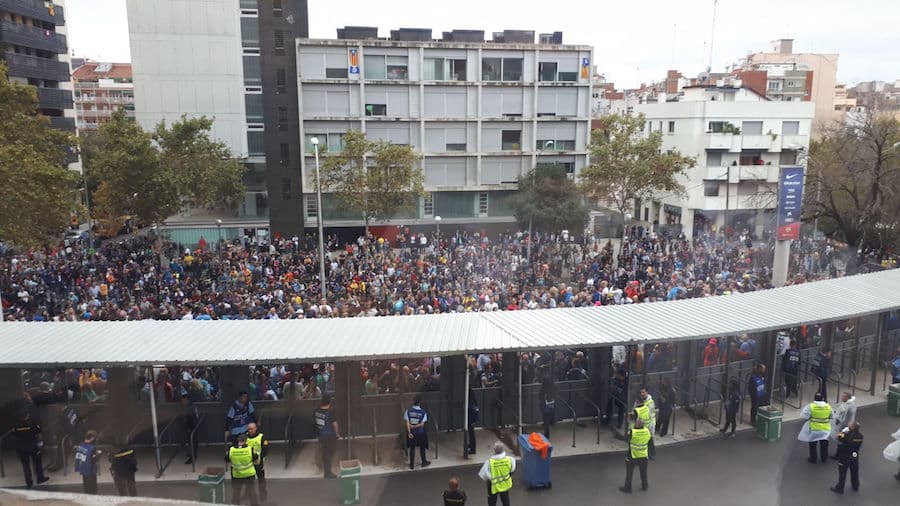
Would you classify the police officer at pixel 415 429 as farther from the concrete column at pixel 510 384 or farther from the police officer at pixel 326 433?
the concrete column at pixel 510 384

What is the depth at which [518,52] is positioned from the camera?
1577 inches

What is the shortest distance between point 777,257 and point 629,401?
1288 centimetres

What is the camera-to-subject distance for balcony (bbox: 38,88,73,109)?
4147 centimetres

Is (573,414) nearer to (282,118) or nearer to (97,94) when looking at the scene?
(282,118)

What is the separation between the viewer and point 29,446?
387 inches

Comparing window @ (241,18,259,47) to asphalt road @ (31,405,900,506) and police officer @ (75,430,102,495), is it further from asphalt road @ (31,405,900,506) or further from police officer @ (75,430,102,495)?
asphalt road @ (31,405,900,506)

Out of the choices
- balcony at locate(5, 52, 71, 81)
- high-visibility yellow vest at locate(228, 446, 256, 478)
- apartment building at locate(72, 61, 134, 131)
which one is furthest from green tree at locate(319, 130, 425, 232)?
apartment building at locate(72, 61, 134, 131)

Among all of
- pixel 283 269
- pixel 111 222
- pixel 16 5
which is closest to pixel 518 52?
pixel 283 269

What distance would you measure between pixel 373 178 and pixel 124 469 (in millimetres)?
25008

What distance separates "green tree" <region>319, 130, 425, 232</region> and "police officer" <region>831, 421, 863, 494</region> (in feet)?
86.2

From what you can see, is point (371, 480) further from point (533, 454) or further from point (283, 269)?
point (283, 269)

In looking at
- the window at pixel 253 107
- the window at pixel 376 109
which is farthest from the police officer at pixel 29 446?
the window at pixel 253 107

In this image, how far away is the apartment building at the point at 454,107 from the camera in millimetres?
38188

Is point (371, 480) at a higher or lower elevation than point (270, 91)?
lower
